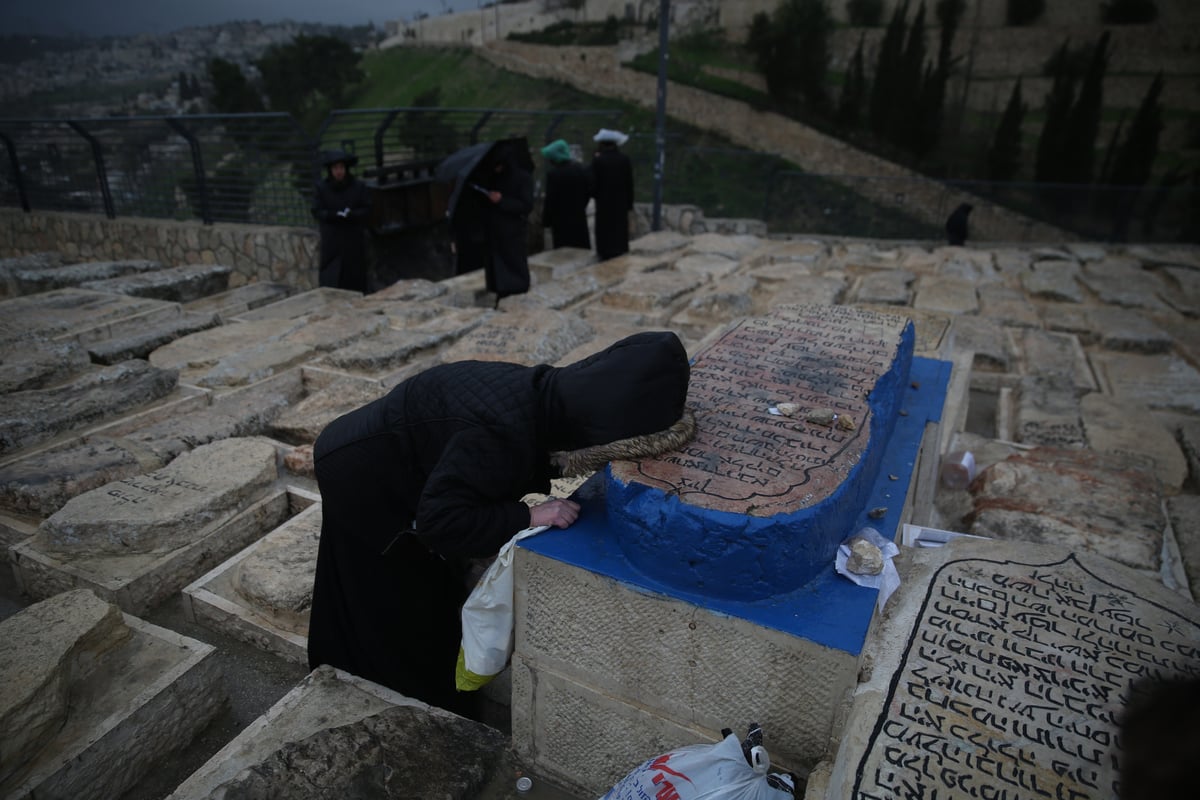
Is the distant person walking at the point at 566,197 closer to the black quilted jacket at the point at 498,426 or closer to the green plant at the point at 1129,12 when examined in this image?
the black quilted jacket at the point at 498,426

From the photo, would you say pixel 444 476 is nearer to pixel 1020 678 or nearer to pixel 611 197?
pixel 1020 678

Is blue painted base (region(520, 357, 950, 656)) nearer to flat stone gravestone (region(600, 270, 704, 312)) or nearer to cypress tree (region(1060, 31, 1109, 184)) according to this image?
flat stone gravestone (region(600, 270, 704, 312))

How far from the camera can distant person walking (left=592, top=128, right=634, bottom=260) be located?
7688mm

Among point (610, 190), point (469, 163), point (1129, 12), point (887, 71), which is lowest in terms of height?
point (610, 190)

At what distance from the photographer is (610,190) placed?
7.72 metres

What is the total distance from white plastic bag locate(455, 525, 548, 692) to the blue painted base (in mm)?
108

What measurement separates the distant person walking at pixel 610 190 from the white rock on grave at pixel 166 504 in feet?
16.9

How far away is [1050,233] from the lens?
58.1ft

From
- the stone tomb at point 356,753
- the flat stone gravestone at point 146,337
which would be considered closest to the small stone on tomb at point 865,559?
the stone tomb at point 356,753

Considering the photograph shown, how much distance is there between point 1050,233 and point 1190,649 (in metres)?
19.3

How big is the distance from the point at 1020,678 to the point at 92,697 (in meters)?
2.64

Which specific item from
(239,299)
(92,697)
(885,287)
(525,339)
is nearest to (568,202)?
(885,287)

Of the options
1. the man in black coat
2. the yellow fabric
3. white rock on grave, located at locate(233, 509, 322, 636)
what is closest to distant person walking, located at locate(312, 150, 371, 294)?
the man in black coat

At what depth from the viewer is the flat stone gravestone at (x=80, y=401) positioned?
361cm
